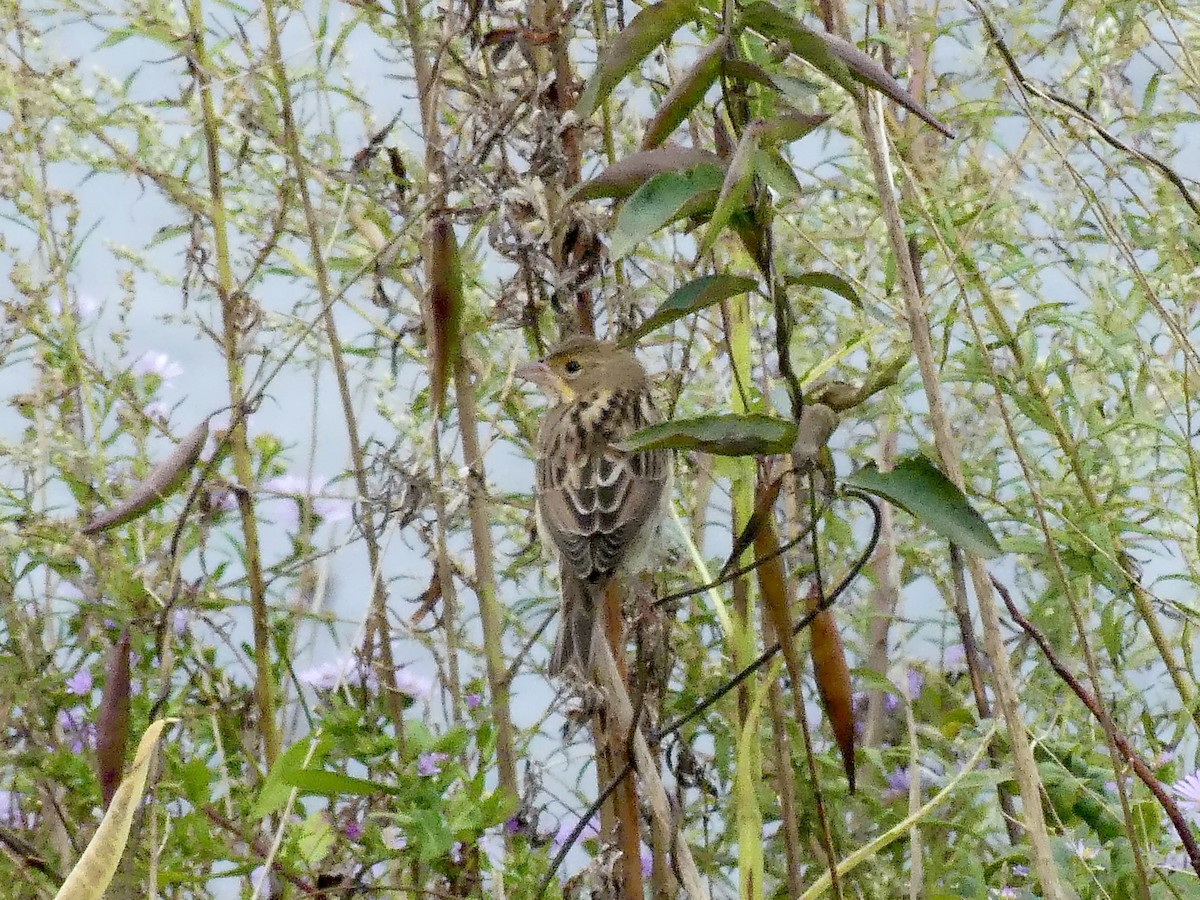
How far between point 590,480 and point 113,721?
0.73m

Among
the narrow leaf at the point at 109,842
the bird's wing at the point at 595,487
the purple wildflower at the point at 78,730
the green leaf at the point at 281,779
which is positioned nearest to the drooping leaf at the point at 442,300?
the bird's wing at the point at 595,487

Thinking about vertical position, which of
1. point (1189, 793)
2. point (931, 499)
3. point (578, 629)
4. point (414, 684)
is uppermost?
point (414, 684)

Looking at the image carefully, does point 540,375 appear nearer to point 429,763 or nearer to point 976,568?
point 429,763

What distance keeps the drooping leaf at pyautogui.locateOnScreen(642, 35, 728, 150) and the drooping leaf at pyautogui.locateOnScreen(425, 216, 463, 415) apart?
566mm

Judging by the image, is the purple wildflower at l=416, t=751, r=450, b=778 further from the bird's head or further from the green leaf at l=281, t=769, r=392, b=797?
the bird's head

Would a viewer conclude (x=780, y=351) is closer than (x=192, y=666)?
Yes

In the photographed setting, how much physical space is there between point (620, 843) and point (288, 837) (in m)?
0.49

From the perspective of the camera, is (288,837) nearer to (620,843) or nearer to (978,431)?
(620,843)

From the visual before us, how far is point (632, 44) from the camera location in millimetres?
911

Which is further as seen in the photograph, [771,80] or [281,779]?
[281,779]

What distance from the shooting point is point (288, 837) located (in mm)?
1584

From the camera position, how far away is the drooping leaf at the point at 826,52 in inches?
33.4

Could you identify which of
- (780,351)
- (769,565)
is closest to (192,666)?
(769,565)

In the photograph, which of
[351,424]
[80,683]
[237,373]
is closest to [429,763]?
[351,424]
